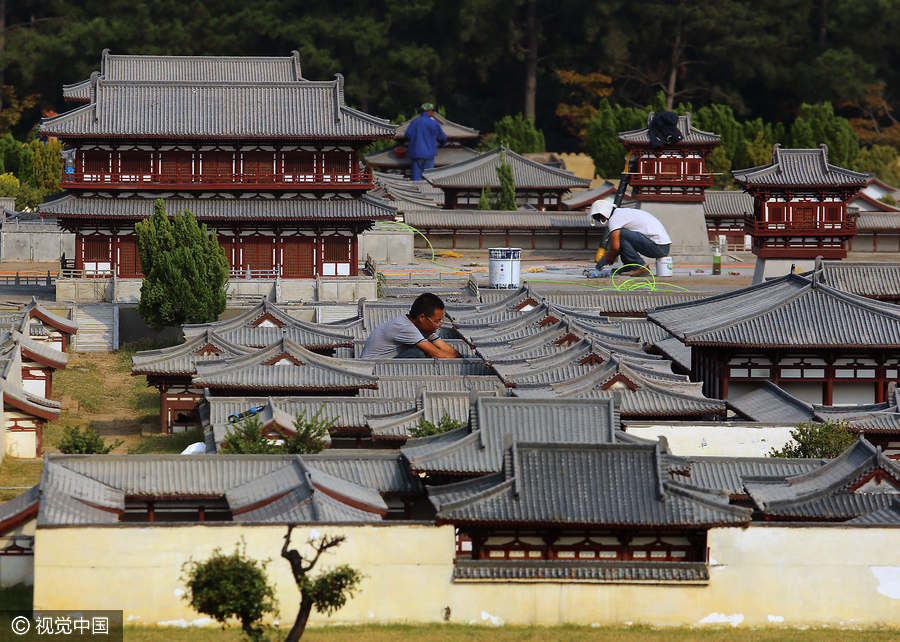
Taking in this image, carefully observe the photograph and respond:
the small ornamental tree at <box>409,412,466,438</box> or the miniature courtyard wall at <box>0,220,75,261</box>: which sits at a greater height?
the miniature courtyard wall at <box>0,220,75,261</box>

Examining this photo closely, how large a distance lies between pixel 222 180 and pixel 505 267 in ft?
42.6

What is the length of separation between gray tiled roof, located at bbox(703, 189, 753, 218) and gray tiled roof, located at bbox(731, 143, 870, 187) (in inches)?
719

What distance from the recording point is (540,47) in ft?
415

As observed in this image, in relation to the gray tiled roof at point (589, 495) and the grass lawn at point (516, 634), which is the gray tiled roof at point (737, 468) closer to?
the gray tiled roof at point (589, 495)

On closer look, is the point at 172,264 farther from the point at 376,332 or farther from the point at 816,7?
the point at 816,7

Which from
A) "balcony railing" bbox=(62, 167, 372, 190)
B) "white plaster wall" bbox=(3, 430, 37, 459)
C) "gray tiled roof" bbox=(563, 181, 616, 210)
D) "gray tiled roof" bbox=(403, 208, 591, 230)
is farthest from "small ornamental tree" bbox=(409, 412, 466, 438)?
"gray tiled roof" bbox=(563, 181, 616, 210)

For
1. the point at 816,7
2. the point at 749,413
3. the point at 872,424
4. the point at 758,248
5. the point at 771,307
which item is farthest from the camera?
the point at 816,7

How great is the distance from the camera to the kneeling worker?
7319 cm

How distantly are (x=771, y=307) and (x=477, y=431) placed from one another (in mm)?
14060

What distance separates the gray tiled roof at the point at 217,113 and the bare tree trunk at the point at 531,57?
5527cm

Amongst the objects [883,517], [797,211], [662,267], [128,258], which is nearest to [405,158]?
[662,267]

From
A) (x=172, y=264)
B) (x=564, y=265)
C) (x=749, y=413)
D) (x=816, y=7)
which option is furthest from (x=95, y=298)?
(x=816, y=7)

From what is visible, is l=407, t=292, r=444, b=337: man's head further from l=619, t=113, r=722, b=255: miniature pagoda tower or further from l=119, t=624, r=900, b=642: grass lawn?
l=619, t=113, r=722, b=255: miniature pagoda tower

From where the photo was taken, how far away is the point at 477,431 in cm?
3475
